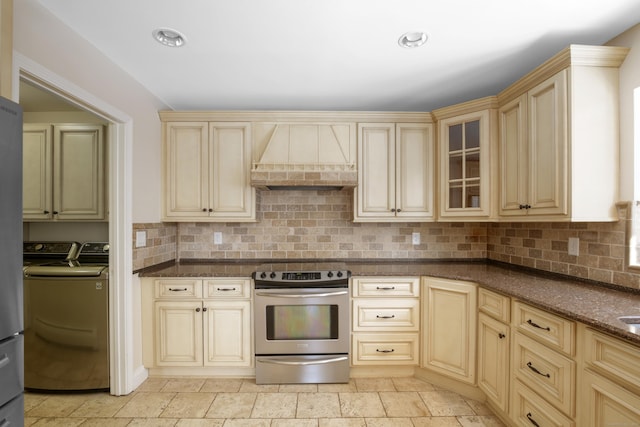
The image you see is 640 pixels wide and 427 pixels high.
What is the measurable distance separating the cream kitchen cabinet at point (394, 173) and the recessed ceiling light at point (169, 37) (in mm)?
1560

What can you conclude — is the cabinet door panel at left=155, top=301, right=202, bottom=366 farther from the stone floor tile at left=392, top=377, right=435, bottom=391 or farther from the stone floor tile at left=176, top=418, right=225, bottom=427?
the stone floor tile at left=392, top=377, right=435, bottom=391

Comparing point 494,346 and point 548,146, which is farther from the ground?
point 548,146

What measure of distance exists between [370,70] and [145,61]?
159 centimetres

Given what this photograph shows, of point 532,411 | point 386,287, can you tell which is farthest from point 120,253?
point 532,411

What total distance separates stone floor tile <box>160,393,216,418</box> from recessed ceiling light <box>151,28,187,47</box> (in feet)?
8.05

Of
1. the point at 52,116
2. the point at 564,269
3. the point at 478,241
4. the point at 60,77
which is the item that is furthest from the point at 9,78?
the point at 478,241

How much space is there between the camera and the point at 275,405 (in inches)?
81.6

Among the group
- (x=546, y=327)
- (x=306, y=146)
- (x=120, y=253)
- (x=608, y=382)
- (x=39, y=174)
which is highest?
(x=306, y=146)

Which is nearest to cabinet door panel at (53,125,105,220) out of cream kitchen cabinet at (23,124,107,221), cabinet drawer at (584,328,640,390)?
cream kitchen cabinet at (23,124,107,221)

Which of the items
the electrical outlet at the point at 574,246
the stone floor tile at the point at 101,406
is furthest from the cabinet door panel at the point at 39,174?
the electrical outlet at the point at 574,246

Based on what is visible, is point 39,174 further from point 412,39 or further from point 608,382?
point 608,382

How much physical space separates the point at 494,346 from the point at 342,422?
113 centimetres

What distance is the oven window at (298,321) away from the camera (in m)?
2.34

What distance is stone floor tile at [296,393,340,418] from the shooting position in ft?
6.47
